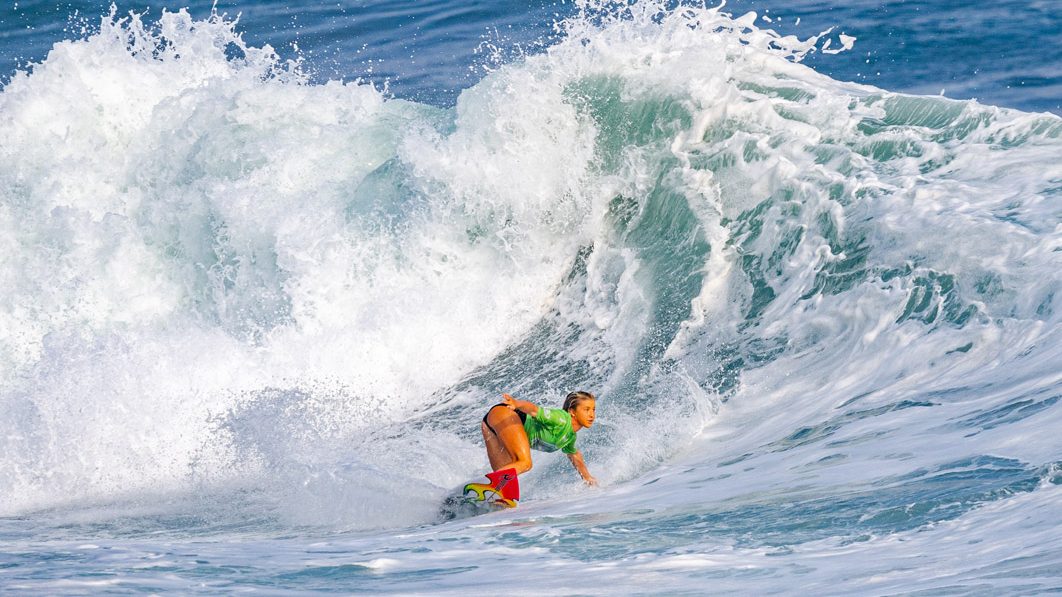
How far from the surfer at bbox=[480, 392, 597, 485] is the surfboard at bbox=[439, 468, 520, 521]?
0.19 metres

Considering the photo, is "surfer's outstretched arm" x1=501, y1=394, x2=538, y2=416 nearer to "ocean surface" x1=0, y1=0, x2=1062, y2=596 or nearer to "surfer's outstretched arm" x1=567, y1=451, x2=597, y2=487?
"surfer's outstretched arm" x1=567, y1=451, x2=597, y2=487

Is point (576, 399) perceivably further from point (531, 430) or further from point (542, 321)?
point (542, 321)

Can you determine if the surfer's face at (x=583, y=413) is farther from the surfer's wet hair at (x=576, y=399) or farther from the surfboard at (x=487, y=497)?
the surfboard at (x=487, y=497)

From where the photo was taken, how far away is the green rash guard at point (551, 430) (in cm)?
671

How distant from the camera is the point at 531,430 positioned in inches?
269

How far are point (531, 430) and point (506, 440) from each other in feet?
0.58

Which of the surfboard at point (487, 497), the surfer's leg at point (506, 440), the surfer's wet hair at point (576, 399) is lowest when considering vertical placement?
the surfboard at point (487, 497)

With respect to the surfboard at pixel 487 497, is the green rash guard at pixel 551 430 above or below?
above

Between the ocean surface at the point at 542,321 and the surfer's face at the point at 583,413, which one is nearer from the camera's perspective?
the ocean surface at the point at 542,321

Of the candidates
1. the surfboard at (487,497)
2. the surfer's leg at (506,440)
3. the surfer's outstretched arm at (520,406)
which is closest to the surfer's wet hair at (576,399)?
the surfer's outstretched arm at (520,406)

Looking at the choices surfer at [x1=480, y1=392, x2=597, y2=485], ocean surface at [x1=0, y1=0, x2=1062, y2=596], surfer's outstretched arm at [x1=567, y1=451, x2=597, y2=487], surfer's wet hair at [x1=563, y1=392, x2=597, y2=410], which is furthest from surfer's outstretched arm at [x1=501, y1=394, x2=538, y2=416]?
ocean surface at [x1=0, y1=0, x2=1062, y2=596]

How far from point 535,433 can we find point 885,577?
287 centimetres

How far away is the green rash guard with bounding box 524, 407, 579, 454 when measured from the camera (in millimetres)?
6715

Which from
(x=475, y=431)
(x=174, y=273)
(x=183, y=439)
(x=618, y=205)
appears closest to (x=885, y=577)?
(x=475, y=431)
